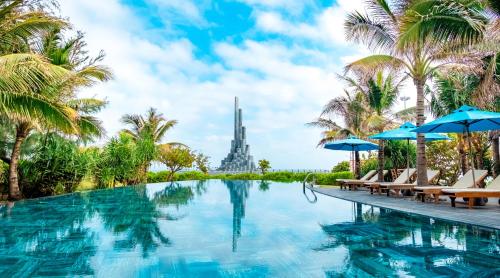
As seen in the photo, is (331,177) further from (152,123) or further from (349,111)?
(152,123)

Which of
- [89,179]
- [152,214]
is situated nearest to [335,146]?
[152,214]

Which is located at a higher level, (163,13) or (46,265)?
(163,13)

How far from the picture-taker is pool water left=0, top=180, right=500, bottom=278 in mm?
3779

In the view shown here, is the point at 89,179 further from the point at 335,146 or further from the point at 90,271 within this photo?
the point at 90,271

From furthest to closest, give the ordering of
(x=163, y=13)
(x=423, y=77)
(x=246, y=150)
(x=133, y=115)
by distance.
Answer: (x=246, y=150)
(x=133, y=115)
(x=163, y=13)
(x=423, y=77)

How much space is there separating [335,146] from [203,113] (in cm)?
1595

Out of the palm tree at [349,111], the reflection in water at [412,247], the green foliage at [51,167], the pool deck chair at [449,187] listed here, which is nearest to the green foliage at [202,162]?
the palm tree at [349,111]

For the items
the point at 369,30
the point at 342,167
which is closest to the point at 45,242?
the point at 369,30

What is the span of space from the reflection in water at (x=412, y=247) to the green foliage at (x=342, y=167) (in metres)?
15.5

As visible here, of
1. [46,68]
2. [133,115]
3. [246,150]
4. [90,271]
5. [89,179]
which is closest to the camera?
[90,271]

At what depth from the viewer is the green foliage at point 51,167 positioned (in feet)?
40.5

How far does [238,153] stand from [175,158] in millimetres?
10680

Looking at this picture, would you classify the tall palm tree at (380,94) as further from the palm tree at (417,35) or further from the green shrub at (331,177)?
the green shrub at (331,177)

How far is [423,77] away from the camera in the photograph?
11.3 meters
